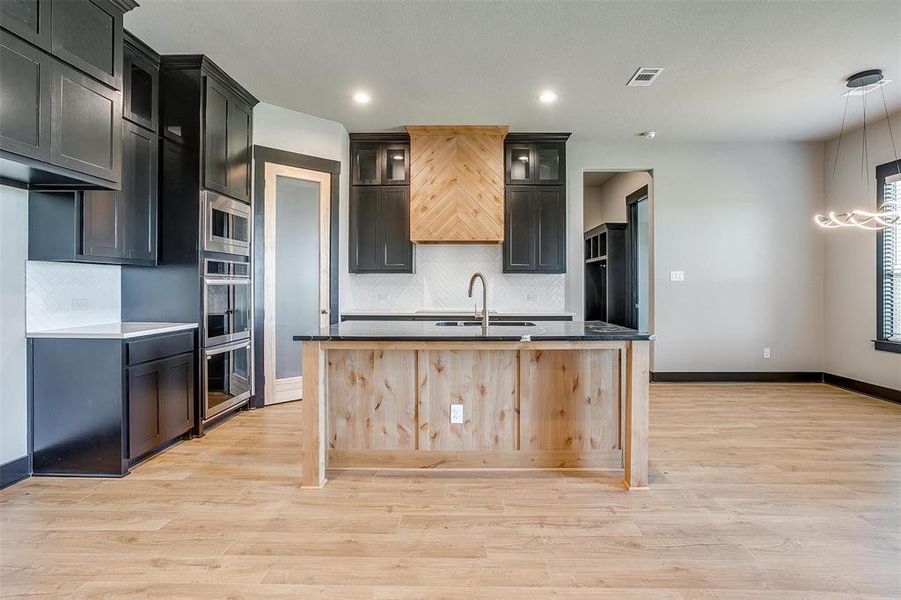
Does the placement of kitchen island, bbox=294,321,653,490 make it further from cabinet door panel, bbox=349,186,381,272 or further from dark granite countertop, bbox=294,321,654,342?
cabinet door panel, bbox=349,186,381,272

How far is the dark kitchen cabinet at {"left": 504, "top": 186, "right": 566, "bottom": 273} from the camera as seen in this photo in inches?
207

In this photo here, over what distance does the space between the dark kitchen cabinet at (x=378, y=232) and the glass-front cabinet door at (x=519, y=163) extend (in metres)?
1.29

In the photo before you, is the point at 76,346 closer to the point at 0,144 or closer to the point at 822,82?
the point at 0,144

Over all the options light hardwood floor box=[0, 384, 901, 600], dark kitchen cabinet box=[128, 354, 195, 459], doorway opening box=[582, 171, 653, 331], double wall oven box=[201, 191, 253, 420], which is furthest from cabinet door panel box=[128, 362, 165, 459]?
doorway opening box=[582, 171, 653, 331]

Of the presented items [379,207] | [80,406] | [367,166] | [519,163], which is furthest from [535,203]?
[80,406]

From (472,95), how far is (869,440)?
418cm

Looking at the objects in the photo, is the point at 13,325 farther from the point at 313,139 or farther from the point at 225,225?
the point at 313,139

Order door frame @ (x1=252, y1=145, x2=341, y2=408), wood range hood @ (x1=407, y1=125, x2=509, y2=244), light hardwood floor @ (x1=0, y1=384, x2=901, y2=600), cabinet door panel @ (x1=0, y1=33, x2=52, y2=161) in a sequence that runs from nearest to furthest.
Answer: light hardwood floor @ (x1=0, y1=384, x2=901, y2=600)
cabinet door panel @ (x1=0, y1=33, x2=52, y2=161)
door frame @ (x1=252, y1=145, x2=341, y2=408)
wood range hood @ (x1=407, y1=125, x2=509, y2=244)

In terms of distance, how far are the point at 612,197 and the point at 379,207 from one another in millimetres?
4083

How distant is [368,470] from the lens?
2848 millimetres

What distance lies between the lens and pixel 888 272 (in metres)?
4.66

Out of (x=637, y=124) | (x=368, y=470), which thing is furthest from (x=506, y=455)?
(x=637, y=124)

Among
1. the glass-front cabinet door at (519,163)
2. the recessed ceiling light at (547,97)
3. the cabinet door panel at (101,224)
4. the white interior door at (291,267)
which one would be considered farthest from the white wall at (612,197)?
the cabinet door panel at (101,224)

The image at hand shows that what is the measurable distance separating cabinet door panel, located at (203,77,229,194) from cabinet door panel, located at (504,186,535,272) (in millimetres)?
2902
